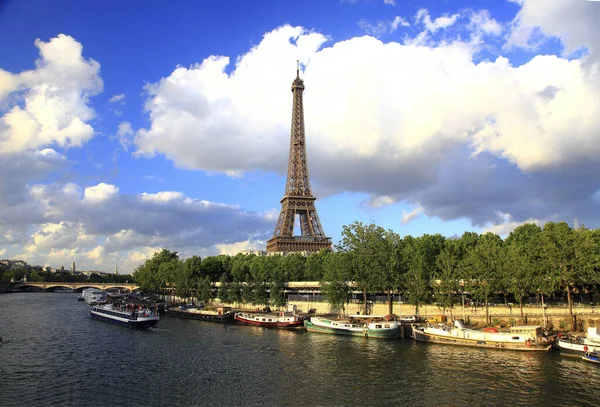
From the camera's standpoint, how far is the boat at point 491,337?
6162cm

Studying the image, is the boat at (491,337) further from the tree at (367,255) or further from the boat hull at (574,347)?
the tree at (367,255)

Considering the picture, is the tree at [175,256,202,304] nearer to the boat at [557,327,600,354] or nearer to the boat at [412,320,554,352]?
the boat at [412,320,554,352]

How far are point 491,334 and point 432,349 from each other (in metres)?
8.65

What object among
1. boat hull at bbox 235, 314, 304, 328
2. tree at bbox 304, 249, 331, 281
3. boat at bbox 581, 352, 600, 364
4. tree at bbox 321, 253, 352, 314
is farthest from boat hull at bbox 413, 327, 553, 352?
tree at bbox 304, 249, 331, 281

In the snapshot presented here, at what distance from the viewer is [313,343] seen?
72.2m

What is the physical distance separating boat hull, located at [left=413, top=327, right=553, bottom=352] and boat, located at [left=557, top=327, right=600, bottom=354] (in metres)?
2.63

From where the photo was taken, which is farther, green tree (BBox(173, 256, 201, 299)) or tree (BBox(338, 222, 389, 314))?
green tree (BBox(173, 256, 201, 299))

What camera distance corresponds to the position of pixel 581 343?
57.4 metres

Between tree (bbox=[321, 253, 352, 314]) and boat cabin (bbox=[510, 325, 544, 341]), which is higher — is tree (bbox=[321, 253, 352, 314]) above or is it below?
above

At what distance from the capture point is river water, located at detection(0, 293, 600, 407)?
135ft

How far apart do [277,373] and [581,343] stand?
38.1 meters

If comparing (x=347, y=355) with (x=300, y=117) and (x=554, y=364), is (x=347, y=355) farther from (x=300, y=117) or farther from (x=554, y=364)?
(x=300, y=117)

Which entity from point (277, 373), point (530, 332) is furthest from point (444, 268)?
point (277, 373)

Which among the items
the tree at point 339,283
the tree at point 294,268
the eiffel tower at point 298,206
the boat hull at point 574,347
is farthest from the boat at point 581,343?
the eiffel tower at point 298,206
